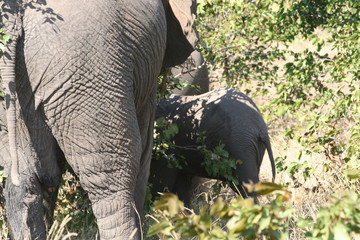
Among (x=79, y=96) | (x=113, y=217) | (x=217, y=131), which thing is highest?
(x=217, y=131)

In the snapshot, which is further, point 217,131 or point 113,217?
point 217,131

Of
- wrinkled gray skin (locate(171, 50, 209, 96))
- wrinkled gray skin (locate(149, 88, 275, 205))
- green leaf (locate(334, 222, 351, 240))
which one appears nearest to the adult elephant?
green leaf (locate(334, 222, 351, 240))

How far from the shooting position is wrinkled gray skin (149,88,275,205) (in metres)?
4.94

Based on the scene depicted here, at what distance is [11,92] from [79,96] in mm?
243

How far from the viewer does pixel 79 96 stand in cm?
281

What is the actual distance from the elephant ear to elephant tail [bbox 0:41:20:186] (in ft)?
3.40

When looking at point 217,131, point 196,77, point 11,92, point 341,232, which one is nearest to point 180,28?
point 11,92

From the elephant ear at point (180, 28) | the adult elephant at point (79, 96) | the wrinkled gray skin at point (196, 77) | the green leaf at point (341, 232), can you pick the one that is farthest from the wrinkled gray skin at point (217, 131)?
the green leaf at point (341, 232)

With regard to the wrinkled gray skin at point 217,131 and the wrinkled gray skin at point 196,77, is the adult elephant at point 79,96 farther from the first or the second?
the wrinkled gray skin at point 196,77

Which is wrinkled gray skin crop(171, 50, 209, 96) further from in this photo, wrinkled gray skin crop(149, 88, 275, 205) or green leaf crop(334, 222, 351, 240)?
green leaf crop(334, 222, 351, 240)

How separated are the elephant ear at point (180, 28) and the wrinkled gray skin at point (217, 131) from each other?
1.23 meters

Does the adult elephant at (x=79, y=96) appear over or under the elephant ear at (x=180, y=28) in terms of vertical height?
under

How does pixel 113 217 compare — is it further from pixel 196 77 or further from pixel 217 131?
pixel 196 77

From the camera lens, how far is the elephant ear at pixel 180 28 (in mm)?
3533
